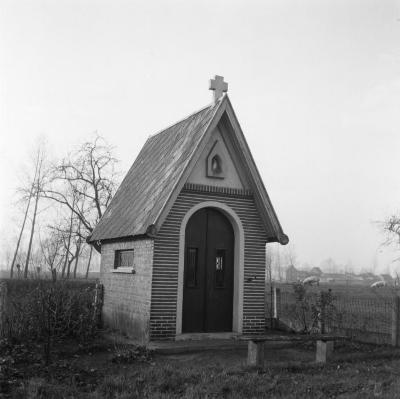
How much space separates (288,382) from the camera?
928 centimetres

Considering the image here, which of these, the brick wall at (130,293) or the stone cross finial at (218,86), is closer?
the brick wall at (130,293)

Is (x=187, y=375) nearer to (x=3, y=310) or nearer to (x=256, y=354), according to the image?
(x=256, y=354)

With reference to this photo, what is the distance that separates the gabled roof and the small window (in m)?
0.59

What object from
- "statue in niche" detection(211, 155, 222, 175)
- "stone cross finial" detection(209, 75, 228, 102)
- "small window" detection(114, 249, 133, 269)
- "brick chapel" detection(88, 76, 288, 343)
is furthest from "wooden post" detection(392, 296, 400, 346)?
"stone cross finial" detection(209, 75, 228, 102)

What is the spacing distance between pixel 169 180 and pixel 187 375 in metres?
6.26

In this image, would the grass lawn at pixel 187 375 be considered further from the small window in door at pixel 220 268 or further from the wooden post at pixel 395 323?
the small window in door at pixel 220 268

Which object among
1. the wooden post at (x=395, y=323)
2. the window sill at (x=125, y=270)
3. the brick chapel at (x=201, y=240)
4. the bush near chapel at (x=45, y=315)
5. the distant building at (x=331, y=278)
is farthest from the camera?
the distant building at (x=331, y=278)

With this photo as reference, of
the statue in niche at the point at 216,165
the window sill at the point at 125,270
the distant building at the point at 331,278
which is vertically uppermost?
the statue in niche at the point at 216,165

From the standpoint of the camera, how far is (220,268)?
49.3 feet

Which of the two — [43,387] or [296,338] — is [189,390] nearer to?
[43,387]

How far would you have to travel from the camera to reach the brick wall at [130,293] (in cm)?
1366

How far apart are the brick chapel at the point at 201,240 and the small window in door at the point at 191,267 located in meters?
0.03

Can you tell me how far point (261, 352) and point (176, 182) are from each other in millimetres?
4943

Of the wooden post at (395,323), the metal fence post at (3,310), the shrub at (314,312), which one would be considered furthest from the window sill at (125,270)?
the wooden post at (395,323)
